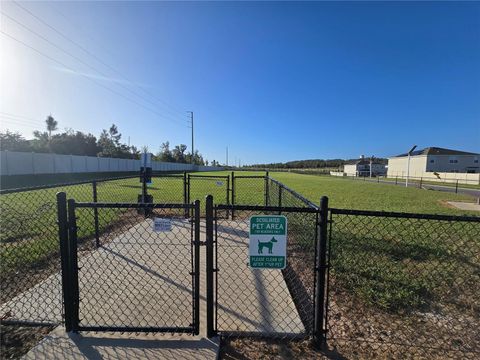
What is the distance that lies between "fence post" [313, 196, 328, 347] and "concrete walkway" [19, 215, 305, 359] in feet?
0.80

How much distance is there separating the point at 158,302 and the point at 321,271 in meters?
2.02

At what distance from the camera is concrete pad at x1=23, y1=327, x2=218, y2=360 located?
95.0 inches

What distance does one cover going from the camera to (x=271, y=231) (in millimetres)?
2568

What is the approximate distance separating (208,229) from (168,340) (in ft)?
3.70

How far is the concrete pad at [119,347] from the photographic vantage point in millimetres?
2412

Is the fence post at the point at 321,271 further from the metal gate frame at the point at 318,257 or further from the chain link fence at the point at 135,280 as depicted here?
the chain link fence at the point at 135,280

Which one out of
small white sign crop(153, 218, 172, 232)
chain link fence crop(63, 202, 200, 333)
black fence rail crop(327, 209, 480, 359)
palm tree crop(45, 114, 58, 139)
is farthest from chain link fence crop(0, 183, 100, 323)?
palm tree crop(45, 114, 58, 139)

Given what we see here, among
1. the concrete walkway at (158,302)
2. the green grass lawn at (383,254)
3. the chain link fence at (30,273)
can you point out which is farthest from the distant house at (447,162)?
the chain link fence at (30,273)

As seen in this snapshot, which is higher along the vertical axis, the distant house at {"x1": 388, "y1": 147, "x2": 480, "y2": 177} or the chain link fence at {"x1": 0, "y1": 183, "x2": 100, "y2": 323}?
the distant house at {"x1": 388, "y1": 147, "x2": 480, "y2": 177}

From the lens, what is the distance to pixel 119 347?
253 centimetres

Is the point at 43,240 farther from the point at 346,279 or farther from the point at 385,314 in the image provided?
the point at 385,314

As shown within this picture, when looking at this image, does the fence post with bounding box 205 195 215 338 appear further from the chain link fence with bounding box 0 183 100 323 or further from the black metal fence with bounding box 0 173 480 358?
the chain link fence with bounding box 0 183 100 323

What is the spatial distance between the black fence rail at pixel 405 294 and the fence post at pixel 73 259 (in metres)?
2.46

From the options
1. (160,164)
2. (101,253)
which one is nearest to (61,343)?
(101,253)
